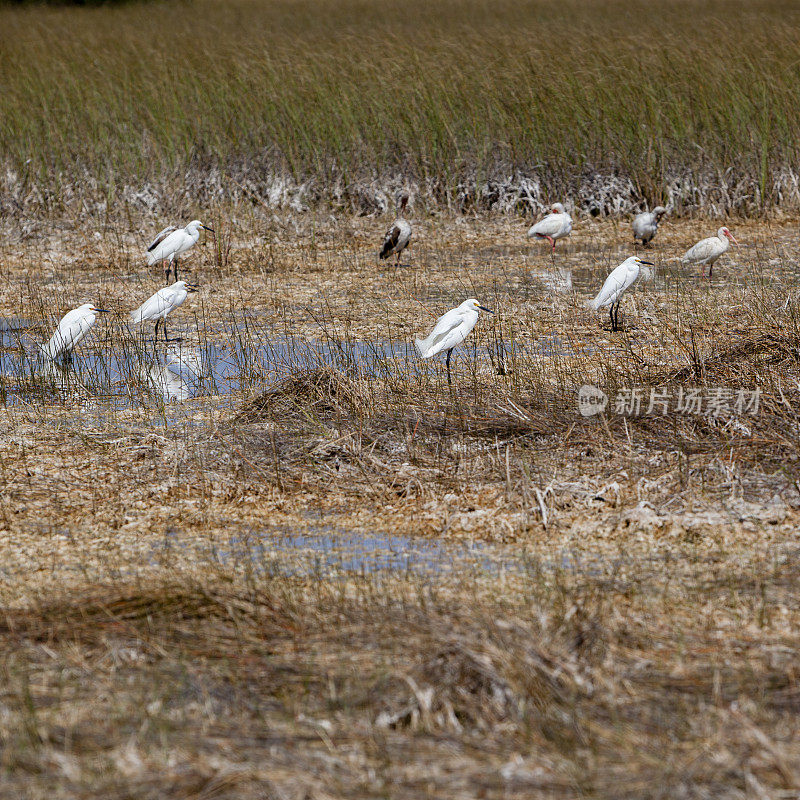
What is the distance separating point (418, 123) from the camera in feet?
41.2

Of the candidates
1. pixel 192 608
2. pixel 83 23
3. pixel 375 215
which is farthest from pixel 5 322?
pixel 83 23

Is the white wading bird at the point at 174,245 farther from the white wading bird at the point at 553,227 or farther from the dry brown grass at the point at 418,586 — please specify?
the white wading bird at the point at 553,227

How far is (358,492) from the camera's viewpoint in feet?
16.3

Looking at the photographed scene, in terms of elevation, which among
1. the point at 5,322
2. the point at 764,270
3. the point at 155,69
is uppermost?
the point at 155,69

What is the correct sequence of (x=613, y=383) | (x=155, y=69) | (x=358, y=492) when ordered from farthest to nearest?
(x=155, y=69), (x=613, y=383), (x=358, y=492)

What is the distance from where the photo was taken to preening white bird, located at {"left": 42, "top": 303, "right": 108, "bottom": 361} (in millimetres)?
7344

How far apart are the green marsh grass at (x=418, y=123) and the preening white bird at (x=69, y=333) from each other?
4599 mm

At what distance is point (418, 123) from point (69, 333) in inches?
246

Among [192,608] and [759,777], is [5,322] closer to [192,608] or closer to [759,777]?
[192,608]

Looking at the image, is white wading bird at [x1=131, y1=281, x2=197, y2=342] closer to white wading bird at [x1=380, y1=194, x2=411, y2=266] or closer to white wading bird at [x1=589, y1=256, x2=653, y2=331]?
white wading bird at [x1=380, y1=194, x2=411, y2=266]

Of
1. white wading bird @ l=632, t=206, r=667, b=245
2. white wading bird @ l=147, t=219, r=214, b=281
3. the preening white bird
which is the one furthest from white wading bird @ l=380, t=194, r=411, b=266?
the preening white bird

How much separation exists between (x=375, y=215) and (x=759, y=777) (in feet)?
32.6

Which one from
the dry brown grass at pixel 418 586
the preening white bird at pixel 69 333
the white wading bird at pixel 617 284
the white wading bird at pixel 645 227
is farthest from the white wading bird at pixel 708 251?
the preening white bird at pixel 69 333

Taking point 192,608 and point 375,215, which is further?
point 375,215
